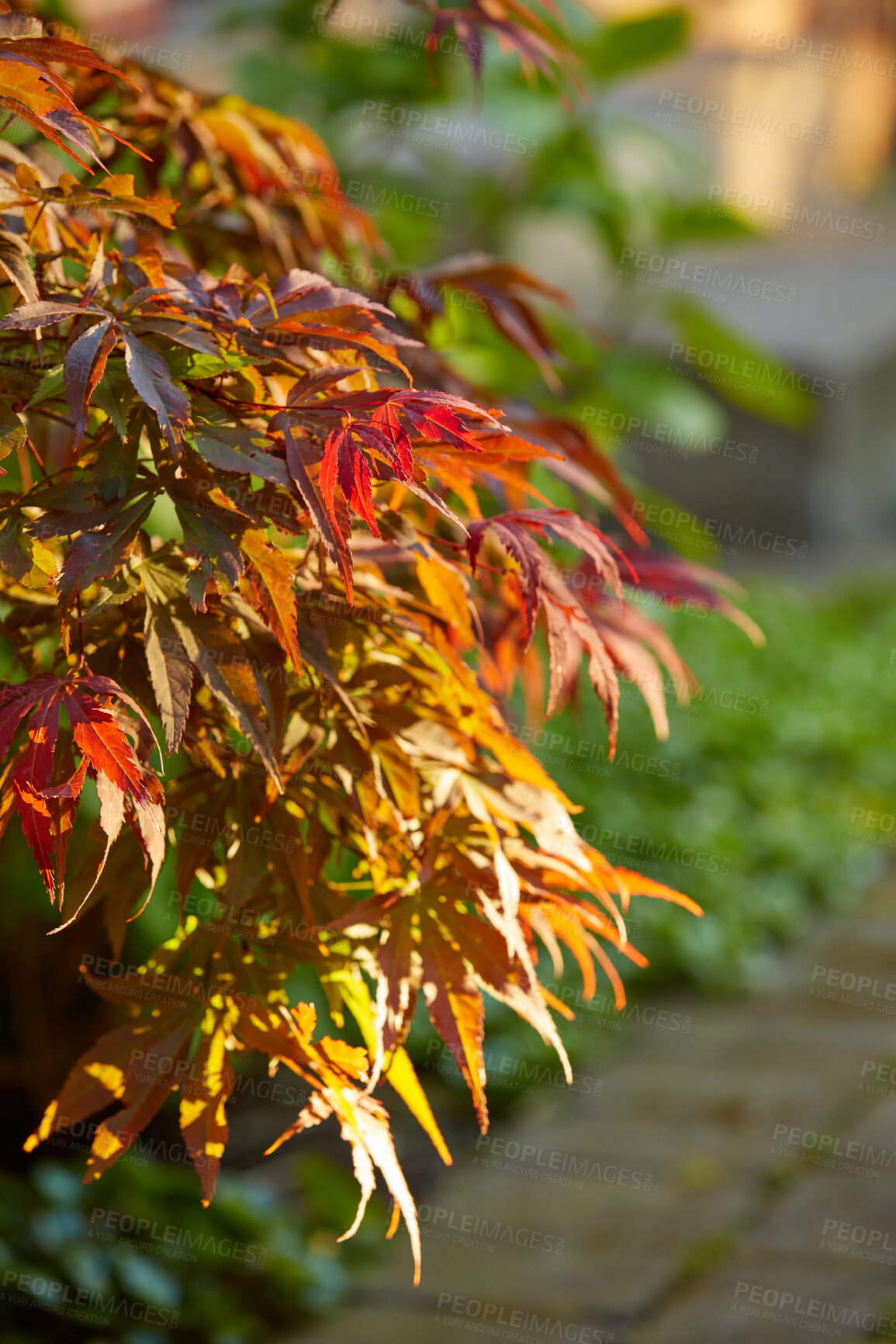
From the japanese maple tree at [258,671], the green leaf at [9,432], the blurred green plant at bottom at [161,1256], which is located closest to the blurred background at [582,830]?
the blurred green plant at bottom at [161,1256]

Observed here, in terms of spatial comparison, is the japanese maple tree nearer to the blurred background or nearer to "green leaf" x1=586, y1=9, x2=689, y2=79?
the blurred background

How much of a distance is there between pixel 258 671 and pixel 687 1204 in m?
2.03

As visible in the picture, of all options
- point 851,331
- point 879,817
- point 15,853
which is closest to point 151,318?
point 15,853

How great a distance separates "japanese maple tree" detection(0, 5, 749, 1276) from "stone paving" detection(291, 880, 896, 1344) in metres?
1.36

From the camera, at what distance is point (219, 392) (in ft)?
2.90

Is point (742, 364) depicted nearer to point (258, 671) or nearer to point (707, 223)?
point (707, 223)

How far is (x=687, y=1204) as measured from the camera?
2.47 m

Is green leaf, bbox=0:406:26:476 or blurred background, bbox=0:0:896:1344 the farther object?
blurred background, bbox=0:0:896:1344

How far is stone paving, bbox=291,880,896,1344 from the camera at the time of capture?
2.11m

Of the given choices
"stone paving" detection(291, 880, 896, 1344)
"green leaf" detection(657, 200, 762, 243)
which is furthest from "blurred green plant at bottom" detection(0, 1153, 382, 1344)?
"green leaf" detection(657, 200, 762, 243)

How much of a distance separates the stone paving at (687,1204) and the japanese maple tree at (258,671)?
136 cm

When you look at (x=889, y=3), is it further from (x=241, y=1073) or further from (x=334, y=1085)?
(x=334, y=1085)

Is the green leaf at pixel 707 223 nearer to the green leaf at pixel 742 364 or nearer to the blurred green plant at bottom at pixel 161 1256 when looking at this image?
the green leaf at pixel 742 364

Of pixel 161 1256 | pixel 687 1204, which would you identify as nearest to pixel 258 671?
pixel 161 1256
